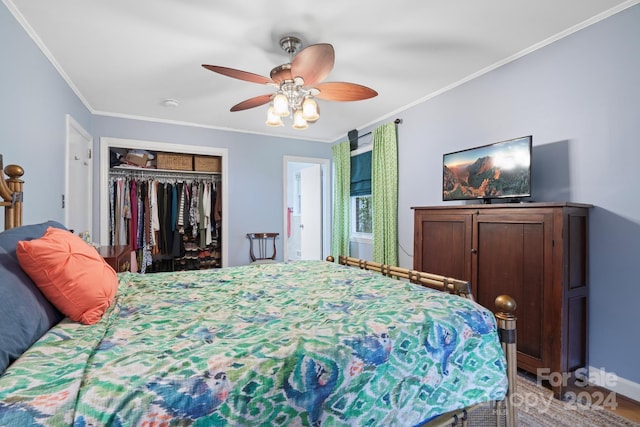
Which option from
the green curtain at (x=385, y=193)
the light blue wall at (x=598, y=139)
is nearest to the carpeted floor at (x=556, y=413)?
the light blue wall at (x=598, y=139)

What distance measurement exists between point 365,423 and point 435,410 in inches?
12.1

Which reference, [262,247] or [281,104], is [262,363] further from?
[262,247]

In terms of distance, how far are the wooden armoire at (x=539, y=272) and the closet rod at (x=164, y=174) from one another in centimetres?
369

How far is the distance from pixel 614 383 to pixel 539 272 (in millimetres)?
827

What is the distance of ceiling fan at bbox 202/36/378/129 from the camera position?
6.23 ft

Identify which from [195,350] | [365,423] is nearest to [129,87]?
[195,350]

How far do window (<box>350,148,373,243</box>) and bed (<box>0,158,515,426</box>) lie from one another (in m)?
2.87

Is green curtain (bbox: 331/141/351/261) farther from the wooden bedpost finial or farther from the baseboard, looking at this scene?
the wooden bedpost finial

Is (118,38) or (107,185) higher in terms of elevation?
(118,38)

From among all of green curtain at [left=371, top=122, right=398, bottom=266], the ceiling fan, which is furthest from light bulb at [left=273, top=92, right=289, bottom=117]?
green curtain at [left=371, top=122, right=398, bottom=266]

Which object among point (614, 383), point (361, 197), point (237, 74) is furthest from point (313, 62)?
point (361, 197)

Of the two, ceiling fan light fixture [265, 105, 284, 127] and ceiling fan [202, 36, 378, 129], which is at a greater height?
ceiling fan [202, 36, 378, 129]

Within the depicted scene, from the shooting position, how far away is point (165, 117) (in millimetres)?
3984

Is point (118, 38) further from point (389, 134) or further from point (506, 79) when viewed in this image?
point (506, 79)
